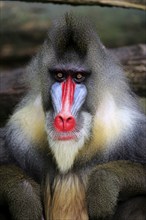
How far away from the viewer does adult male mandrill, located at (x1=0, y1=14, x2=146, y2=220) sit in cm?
518

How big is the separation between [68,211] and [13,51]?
9.28 feet

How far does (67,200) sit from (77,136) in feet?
2.07

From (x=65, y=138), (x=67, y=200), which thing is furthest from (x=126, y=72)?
(x=65, y=138)

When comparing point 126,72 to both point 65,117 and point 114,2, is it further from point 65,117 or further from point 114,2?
point 65,117

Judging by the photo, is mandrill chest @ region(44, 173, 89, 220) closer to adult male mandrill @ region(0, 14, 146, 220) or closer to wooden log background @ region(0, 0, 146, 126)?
adult male mandrill @ region(0, 14, 146, 220)

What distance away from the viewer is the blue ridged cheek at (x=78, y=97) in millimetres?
5059

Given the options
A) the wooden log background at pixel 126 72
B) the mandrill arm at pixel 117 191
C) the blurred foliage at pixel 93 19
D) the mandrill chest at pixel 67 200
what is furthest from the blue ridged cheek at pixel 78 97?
the blurred foliage at pixel 93 19

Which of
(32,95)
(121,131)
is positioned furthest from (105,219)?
(32,95)

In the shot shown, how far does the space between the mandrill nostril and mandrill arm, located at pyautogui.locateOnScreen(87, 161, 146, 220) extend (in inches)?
18.9

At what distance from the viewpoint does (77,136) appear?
16.8ft

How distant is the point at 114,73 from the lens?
5.44 metres

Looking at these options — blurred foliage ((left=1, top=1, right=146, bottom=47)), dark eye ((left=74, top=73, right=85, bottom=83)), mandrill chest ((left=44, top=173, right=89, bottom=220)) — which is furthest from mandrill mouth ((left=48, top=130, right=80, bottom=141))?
blurred foliage ((left=1, top=1, right=146, bottom=47))

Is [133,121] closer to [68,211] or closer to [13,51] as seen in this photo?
[68,211]

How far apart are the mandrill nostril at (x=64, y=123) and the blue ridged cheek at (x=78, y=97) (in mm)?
63
